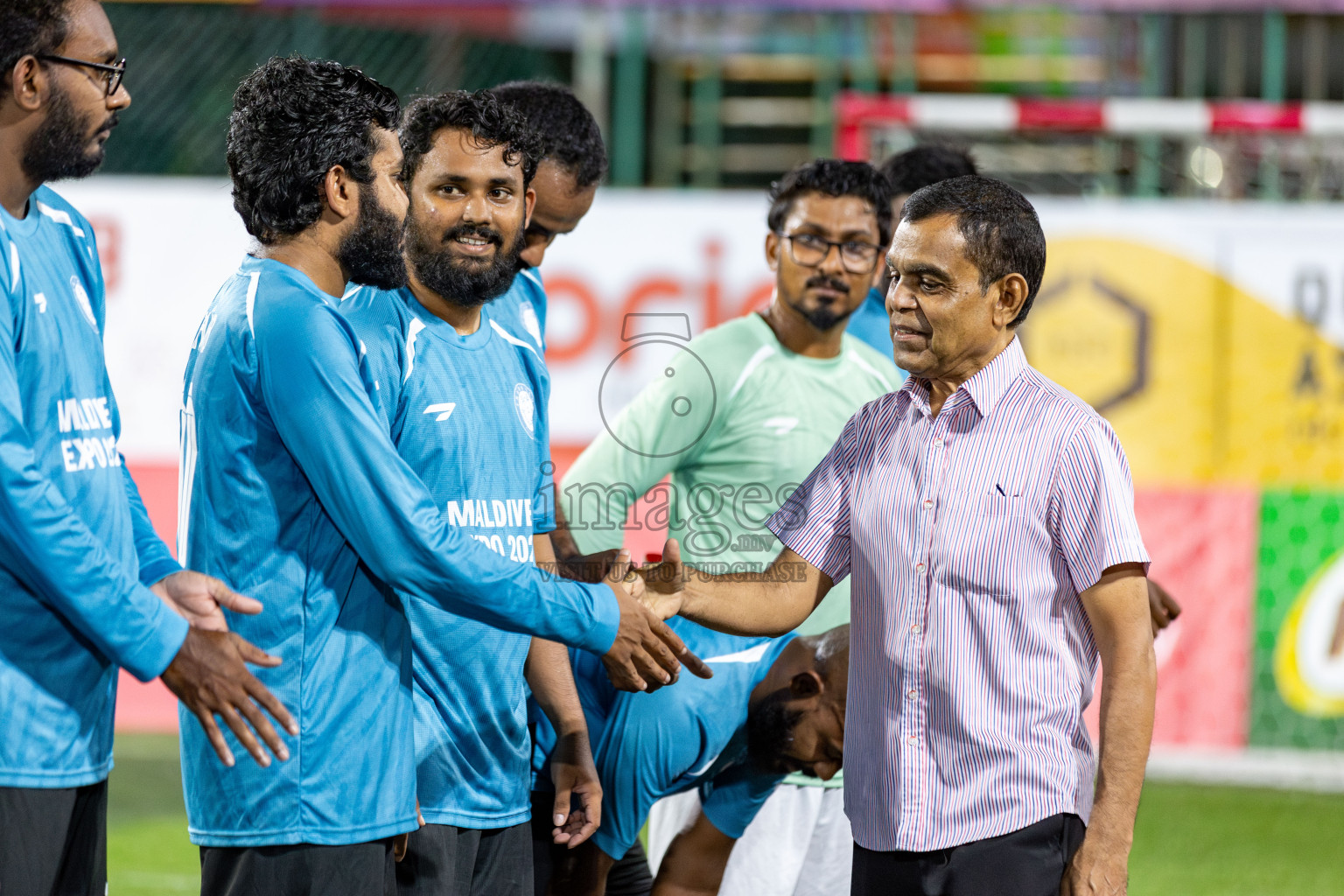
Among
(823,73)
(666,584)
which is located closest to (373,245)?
(666,584)

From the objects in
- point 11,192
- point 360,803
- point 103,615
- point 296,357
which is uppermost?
point 11,192

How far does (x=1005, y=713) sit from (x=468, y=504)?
1.07 metres

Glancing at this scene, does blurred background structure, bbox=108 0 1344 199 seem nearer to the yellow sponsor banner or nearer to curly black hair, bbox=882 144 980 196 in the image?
the yellow sponsor banner

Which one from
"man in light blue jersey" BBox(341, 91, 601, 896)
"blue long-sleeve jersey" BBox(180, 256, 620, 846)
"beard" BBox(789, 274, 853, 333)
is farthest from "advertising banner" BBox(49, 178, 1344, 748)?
"blue long-sleeve jersey" BBox(180, 256, 620, 846)

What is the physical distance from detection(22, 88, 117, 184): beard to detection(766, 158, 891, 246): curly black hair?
7.61ft

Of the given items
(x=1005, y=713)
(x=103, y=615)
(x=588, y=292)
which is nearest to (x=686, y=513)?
(x=1005, y=713)

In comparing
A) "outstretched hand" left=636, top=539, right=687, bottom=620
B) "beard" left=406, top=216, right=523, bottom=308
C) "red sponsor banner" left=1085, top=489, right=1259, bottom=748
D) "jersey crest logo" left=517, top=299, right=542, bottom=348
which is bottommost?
"red sponsor banner" left=1085, top=489, right=1259, bottom=748

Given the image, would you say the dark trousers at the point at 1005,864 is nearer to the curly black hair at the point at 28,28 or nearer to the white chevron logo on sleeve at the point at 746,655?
the white chevron logo on sleeve at the point at 746,655

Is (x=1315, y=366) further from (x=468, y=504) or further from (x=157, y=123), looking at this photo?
(x=157, y=123)

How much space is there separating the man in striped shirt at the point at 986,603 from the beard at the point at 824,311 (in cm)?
129

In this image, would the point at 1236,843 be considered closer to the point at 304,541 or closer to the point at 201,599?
the point at 304,541

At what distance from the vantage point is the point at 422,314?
2830 millimetres

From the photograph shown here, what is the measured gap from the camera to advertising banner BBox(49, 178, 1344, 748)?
23.7 feet

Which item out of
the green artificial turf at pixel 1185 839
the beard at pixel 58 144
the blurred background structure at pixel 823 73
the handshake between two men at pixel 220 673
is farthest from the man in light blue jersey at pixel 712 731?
the blurred background structure at pixel 823 73
